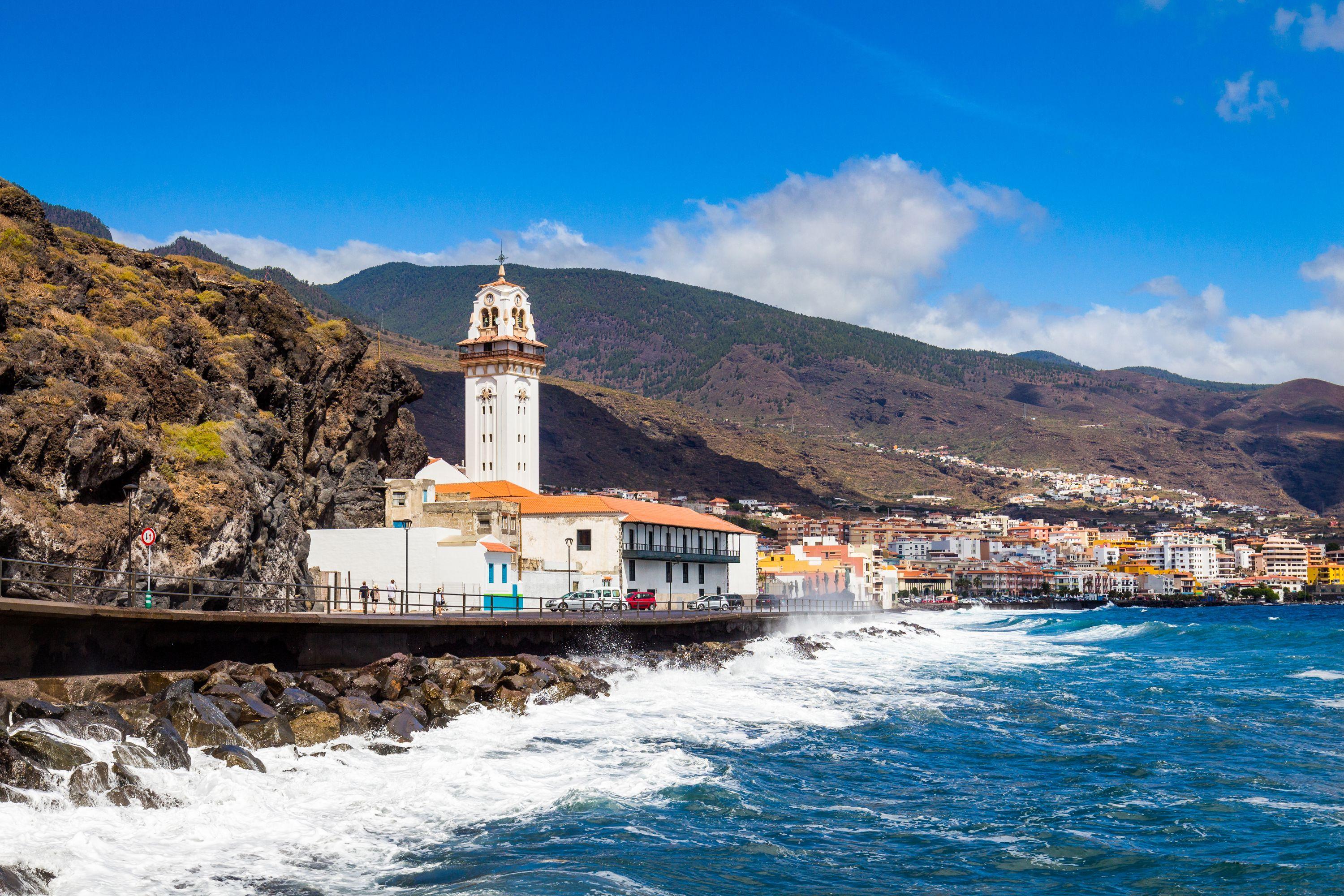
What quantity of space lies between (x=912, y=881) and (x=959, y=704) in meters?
19.3

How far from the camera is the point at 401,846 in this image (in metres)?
14.7

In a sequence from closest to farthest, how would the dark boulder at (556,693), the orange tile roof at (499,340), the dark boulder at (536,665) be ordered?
the dark boulder at (556,693)
the dark boulder at (536,665)
the orange tile roof at (499,340)

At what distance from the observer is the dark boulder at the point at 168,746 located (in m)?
15.9

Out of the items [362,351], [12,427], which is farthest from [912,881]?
[362,351]

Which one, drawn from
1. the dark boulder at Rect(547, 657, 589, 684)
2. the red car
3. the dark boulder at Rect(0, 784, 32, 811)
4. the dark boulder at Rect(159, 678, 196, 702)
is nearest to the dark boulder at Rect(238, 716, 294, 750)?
Answer: the dark boulder at Rect(159, 678, 196, 702)

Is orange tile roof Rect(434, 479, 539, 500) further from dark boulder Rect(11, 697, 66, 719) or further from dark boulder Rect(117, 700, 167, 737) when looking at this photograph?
dark boulder Rect(11, 697, 66, 719)

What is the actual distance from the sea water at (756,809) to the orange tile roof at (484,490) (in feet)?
110

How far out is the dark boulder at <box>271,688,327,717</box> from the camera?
2030 cm

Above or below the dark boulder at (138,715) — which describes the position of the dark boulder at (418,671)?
below

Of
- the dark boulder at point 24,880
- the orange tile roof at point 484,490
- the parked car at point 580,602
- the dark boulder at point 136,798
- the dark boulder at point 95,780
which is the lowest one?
the dark boulder at point 24,880

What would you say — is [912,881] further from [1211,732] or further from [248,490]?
[248,490]

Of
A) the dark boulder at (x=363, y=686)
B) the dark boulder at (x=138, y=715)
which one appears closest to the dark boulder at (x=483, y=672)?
the dark boulder at (x=363, y=686)

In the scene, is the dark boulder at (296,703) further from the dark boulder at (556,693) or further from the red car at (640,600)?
the red car at (640,600)

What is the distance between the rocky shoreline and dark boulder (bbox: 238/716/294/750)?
19 mm
